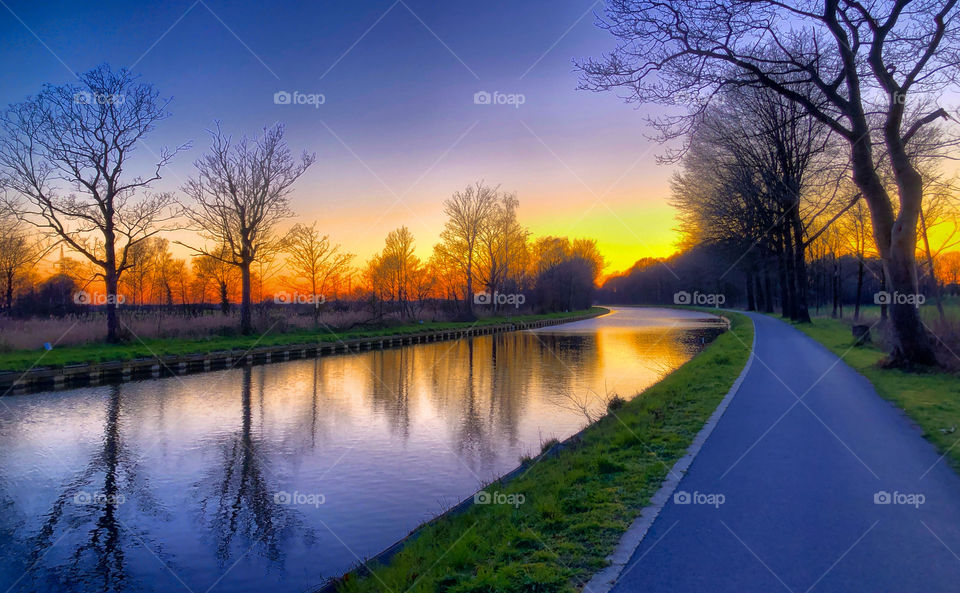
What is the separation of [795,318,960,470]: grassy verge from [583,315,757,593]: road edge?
265 centimetres

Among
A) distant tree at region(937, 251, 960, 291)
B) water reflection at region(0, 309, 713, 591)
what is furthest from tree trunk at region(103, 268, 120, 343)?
distant tree at region(937, 251, 960, 291)

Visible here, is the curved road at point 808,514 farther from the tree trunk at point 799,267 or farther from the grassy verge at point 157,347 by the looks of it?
the tree trunk at point 799,267

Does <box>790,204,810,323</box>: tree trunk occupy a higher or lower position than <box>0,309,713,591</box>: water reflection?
higher

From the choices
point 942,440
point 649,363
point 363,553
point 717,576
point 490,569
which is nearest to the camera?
point 717,576

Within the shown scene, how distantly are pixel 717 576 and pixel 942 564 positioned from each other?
5.33ft

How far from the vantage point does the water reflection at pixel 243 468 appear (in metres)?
6.34

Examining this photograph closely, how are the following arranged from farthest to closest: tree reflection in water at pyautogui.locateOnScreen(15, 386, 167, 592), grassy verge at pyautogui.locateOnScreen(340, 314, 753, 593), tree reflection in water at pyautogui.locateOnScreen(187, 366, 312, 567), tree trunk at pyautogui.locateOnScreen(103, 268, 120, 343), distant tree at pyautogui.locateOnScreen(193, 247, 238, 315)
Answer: distant tree at pyautogui.locateOnScreen(193, 247, 238, 315) → tree trunk at pyautogui.locateOnScreen(103, 268, 120, 343) → tree reflection in water at pyautogui.locateOnScreen(187, 366, 312, 567) → tree reflection in water at pyautogui.locateOnScreen(15, 386, 167, 592) → grassy verge at pyautogui.locateOnScreen(340, 314, 753, 593)

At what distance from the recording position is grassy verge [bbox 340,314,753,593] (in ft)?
14.5

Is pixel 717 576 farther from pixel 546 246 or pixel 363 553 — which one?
pixel 546 246

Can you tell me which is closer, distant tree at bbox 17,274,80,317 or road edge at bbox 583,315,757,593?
road edge at bbox 583,315,757,593

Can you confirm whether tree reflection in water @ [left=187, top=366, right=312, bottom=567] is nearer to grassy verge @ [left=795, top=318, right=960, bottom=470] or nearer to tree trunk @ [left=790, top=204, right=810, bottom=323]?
grassy verge @ [left=795, top=318, right=960, bottom=470]

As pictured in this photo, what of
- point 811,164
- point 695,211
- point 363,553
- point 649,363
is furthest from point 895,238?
point 695,211

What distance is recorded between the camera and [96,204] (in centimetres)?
2330

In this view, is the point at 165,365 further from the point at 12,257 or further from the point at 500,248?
the point at 500,248
